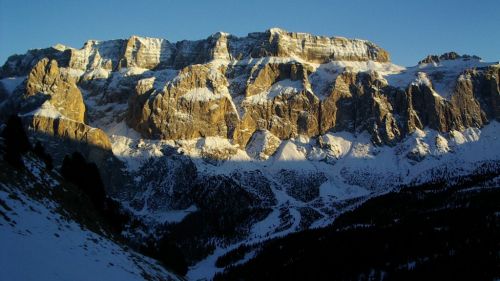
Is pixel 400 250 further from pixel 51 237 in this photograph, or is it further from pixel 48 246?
pixel 48 246

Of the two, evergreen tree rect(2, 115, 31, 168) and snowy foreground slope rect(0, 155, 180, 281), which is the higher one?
evergreen tree rect(2, 115, 31, 168)

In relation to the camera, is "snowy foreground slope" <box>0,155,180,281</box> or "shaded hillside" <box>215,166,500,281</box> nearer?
"snowy foreground slope" <box>0,155,180,281</box>

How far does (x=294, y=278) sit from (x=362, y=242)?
75.4 ft

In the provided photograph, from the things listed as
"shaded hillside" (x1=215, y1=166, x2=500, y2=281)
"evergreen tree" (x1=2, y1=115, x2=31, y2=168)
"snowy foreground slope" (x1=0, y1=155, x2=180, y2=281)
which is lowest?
"shaded hillside" (x1=215, y1=166, x2=500, y2=281)

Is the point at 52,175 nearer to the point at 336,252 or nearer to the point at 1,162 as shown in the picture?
the point at 1,162

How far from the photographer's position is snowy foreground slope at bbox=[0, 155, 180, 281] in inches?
1790

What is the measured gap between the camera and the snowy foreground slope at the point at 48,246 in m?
45.5

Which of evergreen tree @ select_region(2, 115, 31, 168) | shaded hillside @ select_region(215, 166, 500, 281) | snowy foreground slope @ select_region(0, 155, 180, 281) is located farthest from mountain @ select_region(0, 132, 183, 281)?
shaded hillside @ select_region(215, 166, 500, 281)

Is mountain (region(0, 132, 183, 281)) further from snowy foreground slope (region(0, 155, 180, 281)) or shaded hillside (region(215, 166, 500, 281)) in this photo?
shaded hillside (region(215, 166, 500, 281))

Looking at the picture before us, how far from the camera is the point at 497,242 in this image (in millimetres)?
115500

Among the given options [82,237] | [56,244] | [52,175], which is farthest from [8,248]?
[52,175]

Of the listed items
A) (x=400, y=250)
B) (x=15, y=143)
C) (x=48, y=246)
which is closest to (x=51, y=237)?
(x=48, y=246)

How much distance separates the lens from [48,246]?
169ft

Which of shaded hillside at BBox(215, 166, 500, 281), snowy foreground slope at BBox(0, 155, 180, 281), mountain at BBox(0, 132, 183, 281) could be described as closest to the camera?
snowy foreground slope at BBox(0, 155, 180, 281)
